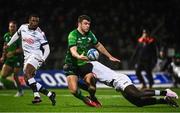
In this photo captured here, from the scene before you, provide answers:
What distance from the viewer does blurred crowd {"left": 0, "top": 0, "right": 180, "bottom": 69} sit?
95.0ft

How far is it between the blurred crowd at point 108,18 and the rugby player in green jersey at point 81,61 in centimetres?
1461

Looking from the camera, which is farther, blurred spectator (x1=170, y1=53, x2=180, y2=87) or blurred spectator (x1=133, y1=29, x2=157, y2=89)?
blurred spectator (x1=170, y1=53, x2=180, y2=87)

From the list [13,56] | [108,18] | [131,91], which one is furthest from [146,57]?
[131,91]

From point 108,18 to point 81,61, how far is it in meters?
18.3

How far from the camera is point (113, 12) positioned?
31.4 metres

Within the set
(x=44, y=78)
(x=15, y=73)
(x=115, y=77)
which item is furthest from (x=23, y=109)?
(x=44, y=78)

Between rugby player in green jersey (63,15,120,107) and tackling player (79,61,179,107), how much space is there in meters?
0.45

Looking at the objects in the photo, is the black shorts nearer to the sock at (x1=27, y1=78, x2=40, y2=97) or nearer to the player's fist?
the sock at (x1=27, y1=78, x2=40, y2=97)

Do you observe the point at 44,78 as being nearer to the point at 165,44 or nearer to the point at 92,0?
the point at 165,44

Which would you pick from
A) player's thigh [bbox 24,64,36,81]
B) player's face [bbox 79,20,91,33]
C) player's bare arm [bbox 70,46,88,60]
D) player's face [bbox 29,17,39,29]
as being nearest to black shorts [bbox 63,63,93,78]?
player's bare arm [bbox 70,46,88,60]

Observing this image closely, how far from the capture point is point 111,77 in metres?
12.0

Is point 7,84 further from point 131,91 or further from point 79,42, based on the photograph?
point 131,91

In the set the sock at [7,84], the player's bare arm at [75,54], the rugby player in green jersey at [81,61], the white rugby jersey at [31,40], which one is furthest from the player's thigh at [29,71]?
the sock at [7,84]

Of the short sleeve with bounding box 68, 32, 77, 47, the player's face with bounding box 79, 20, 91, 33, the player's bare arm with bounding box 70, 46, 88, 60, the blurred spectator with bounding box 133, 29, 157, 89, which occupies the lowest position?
the blurred spectator with bounding box 133, 29, 157, 89
